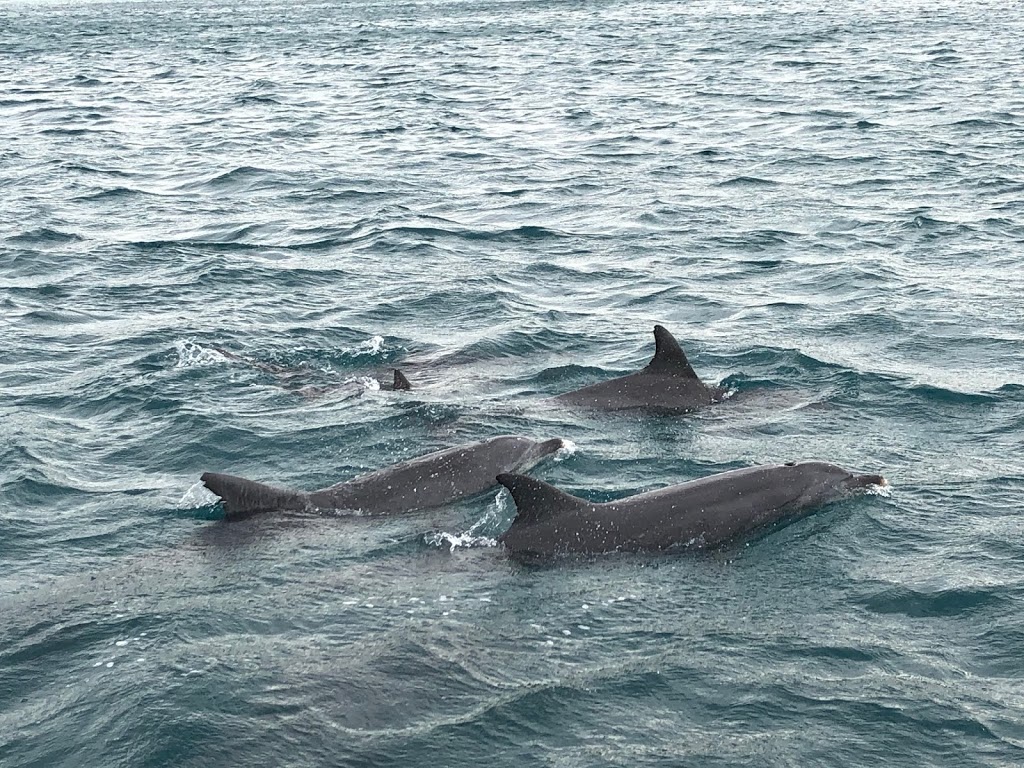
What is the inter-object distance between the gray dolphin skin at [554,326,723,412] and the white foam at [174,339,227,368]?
500 centimetres

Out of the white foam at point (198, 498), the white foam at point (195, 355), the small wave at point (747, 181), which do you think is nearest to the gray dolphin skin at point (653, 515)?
the white foam at point (198, 498)

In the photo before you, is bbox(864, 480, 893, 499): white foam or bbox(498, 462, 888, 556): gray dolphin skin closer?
bbox(498, 462, 888, 556): gray dolphin skin

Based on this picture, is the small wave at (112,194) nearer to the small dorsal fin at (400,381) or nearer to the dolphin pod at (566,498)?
the small dorsal fin at (400,381)

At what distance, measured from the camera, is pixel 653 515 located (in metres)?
12.2

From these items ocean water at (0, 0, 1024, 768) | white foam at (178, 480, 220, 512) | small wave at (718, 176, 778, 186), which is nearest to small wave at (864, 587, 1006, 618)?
ocean water at (0, 0, 1024, 768)

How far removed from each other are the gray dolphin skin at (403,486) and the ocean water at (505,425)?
28cm

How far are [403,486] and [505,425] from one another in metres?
2.60

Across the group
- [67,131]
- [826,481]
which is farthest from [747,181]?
[67,131]

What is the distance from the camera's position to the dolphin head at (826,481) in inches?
510

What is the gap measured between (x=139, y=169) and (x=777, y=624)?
1098 inches

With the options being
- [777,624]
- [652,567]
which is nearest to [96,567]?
[652,567]

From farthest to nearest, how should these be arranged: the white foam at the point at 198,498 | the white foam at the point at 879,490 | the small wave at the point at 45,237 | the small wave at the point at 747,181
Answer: the small wave at the point at 747,181
the small wave at the point at 45,237
the white foam at the point at 198,498
the white foam at the point at 879,490

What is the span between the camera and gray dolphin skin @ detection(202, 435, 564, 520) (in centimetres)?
1278

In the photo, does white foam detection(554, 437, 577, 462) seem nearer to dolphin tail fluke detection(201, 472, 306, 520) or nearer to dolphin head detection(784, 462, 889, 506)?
dolphin head detection(784, 462, 889, 506)
